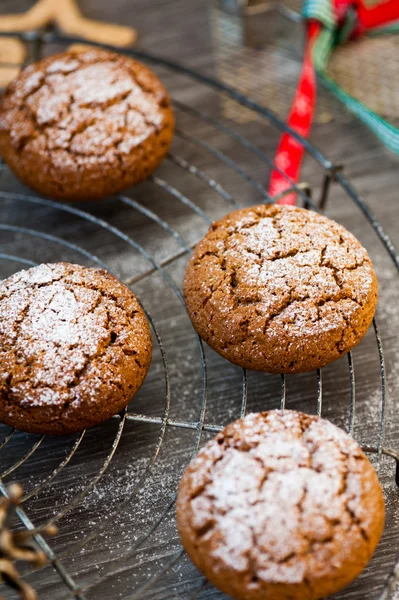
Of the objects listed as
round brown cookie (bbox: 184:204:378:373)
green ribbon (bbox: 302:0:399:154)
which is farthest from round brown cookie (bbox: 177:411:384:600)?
green ribbon (bbox: 302:0:399:154)

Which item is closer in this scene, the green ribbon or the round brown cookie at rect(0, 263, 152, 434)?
the round brown cookie at rect(0, 263, 152, 434)

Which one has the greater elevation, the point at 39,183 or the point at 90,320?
the point at 39,183

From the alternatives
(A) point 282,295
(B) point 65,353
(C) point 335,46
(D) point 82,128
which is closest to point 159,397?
(B) point 65,353

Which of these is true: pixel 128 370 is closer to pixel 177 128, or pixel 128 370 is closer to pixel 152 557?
pixel 152 557

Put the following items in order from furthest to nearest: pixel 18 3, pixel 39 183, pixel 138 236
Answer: pixel 18 3, pixel 138 236, pixel 39 183

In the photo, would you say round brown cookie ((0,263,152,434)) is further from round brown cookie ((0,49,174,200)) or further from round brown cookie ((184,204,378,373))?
round brown cookie ((0,49,174,200))

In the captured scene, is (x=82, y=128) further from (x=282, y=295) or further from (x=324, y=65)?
(x=324, y=65)

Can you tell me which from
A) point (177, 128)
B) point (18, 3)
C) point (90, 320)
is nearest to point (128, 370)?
point (90, 320)
